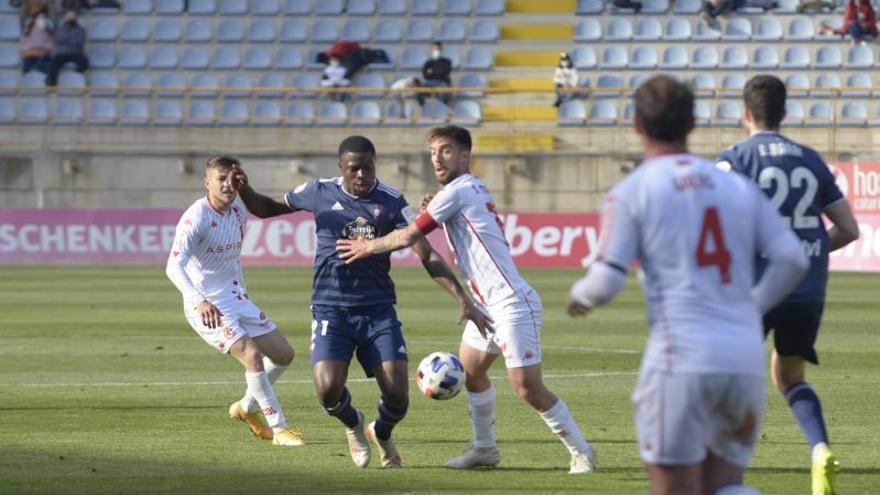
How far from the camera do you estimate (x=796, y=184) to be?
8.47 meters

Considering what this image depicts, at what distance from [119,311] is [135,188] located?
1363 cm

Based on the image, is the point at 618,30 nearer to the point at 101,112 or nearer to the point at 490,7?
the point at 490,7

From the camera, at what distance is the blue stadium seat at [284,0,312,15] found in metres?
40.9

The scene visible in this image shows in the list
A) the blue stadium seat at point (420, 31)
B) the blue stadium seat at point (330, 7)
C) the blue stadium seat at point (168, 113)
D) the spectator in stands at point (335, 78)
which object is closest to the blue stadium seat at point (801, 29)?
the blue stadium seat at point (420, 31)

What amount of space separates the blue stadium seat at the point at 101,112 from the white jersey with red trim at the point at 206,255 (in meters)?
26.9

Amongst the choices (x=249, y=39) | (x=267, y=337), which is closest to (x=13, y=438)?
(x=267, y=337)

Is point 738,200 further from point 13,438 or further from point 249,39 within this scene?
point 249,39

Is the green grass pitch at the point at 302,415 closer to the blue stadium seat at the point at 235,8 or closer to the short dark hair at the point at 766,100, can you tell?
the short dark hair at the point at 766,100

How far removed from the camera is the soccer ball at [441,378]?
390 inches

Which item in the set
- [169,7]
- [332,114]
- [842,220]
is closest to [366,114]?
[332,114]

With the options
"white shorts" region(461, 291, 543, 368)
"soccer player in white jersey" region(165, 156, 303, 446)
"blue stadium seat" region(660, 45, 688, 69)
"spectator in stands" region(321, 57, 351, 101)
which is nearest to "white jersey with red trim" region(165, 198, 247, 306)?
"soccer player in white jersey" region(165, 156, 303, 446)

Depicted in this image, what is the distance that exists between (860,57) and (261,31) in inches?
564

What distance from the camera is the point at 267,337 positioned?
38.6ft

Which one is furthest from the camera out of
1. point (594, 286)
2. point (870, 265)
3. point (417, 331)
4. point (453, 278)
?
point (870, 265)
